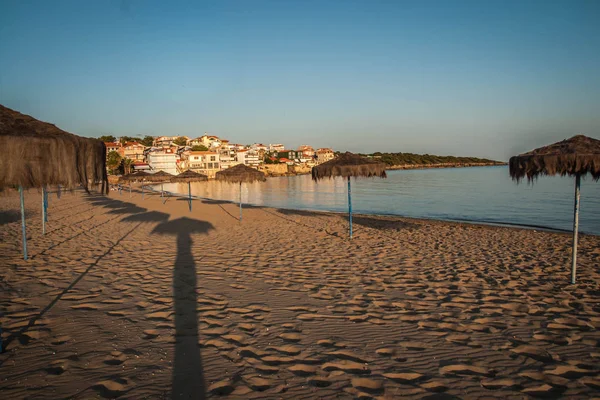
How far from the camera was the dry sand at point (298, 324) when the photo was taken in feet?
9.73

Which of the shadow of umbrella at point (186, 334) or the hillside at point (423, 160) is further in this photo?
the hillside at point (423, 160)

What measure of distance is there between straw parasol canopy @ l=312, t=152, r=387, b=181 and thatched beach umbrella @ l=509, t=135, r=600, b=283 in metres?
4.33

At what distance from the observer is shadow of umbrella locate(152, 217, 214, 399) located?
287cm

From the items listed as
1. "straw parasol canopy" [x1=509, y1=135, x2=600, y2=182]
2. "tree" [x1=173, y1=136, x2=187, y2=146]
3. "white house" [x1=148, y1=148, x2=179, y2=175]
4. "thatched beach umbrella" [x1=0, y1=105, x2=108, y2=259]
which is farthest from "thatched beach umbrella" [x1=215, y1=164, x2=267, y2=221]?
"tree" [x1=173, y1=136, x2=187, y2=146]

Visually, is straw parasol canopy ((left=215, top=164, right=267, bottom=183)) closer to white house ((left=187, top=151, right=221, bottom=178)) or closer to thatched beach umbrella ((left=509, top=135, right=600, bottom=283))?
thatched beach umbrella ((left=509, top=135, right=600, bottom=283))

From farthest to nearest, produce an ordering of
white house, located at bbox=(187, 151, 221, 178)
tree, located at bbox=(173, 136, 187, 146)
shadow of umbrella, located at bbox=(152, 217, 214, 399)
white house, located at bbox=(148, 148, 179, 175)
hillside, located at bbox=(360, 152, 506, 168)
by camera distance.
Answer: hillside, located at bbox=(360, 152, 506, 168) < tree, located at bbox=(173, 136, 187, 146) < white house, located at bbox=(187, 151, 221, 178) < white house, located at bbox=(148, 148, 179, 175) < shadow of umbrella, located at bbox=(152, 217, 214, 399)

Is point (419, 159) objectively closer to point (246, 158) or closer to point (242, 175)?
point (246, 158)

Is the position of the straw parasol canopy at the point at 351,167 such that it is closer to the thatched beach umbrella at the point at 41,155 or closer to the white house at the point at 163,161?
the thatched beach umbrella at the point at 41,155

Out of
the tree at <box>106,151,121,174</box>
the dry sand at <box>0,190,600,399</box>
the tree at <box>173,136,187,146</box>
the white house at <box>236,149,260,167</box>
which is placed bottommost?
the dry sand at <box>0,190,600,399</box>

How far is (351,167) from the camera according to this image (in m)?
9.91

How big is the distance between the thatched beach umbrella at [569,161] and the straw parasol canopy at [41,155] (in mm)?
6426

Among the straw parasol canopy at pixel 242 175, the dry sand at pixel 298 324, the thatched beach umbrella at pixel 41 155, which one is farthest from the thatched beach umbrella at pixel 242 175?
the thatched beach umbrella at pixel 41 155

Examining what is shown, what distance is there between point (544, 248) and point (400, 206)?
15.9 m

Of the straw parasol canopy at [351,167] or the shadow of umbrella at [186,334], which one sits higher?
the straw parasol canopy at [351,167]
